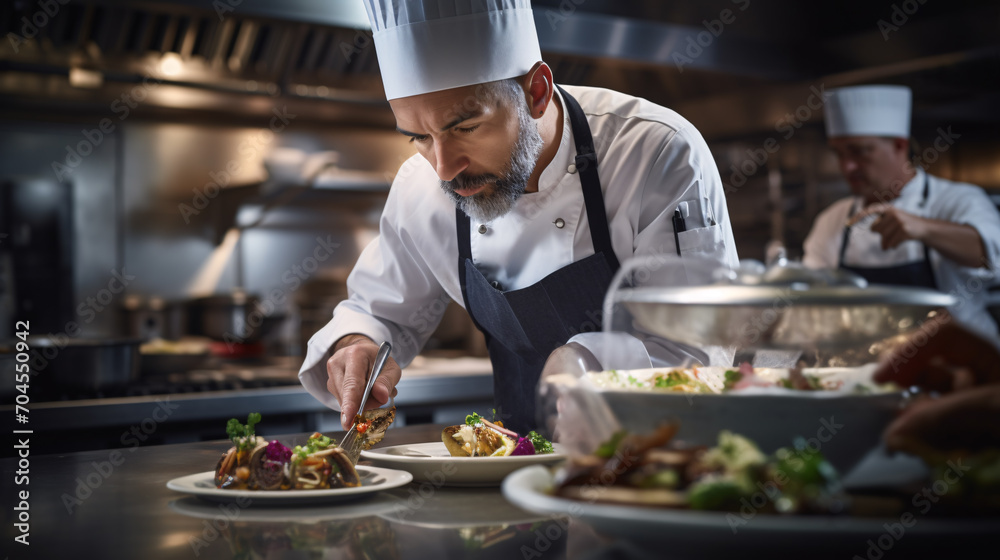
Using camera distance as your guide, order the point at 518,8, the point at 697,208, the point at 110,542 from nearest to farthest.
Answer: the point at 110,542
the point at 697,208
the point at 518,8

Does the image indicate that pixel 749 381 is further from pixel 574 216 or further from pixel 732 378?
pixel 574 216

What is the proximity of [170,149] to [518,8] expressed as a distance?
3268 mm

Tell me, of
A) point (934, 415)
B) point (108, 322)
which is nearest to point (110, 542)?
point (934, 415)

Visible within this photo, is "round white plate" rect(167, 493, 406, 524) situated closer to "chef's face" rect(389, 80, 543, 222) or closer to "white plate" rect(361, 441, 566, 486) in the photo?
"white plate" rect(361, 441, 566, 486)

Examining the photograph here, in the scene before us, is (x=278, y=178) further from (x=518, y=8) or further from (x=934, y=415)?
(x=934, y=415)

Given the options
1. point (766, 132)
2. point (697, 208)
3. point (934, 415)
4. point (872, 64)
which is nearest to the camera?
point (934, 415)

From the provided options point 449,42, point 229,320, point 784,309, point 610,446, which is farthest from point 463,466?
point 229,320

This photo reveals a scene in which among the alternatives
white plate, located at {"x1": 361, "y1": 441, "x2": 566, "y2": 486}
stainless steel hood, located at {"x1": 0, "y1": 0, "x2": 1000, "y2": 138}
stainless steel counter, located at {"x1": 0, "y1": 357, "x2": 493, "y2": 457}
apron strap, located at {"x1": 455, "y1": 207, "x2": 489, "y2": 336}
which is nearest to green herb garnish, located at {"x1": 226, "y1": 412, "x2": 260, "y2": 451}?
white plate, located at {"x1": 361, "y1": 441, "x2": 566, "y2": 486}

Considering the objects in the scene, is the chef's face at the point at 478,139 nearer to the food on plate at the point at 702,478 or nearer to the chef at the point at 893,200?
the food on plate at the point at 702,478

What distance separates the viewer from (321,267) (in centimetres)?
493

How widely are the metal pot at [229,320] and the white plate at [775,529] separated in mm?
3832

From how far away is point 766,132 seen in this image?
480 centimetres

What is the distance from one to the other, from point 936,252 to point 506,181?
267 cm

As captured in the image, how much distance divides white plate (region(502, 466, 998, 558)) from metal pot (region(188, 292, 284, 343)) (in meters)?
3.83
